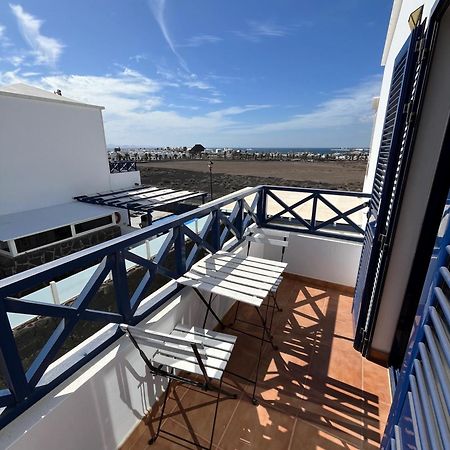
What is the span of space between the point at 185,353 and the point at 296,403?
120 cm

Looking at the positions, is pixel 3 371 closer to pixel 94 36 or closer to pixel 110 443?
pixel 110 443

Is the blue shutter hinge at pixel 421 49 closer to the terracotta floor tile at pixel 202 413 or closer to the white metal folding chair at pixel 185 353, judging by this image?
the white metal folding chair at pixel 185 353

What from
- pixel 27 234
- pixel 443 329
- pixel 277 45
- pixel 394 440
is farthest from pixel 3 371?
pixel 277 45

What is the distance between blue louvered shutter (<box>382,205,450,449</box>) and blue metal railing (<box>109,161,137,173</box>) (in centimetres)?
1223

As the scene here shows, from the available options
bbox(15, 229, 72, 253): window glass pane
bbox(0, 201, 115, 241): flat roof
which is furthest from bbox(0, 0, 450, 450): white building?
bbox(15, 229, 72, 253): window glass pane

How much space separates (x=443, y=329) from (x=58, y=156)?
980cm

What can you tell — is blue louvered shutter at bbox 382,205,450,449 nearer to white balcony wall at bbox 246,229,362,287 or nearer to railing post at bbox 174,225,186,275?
railing post at bbox 174,225,186,275

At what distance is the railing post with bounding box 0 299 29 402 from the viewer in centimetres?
100

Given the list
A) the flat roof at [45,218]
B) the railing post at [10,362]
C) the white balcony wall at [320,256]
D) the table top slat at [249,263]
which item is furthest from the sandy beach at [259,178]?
the railing post at [10,362]

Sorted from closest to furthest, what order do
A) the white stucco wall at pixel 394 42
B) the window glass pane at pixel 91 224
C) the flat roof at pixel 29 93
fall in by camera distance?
the white stucco wall at pixel 394 42
the flat roof at pixel 29 93
the window glass pane at pixel 91 224

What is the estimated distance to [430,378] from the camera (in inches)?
32.4

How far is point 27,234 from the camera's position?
6090 millimetres

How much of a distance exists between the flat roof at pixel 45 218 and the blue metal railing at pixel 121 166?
11.3 ft

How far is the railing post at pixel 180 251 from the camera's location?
2.11 meters
